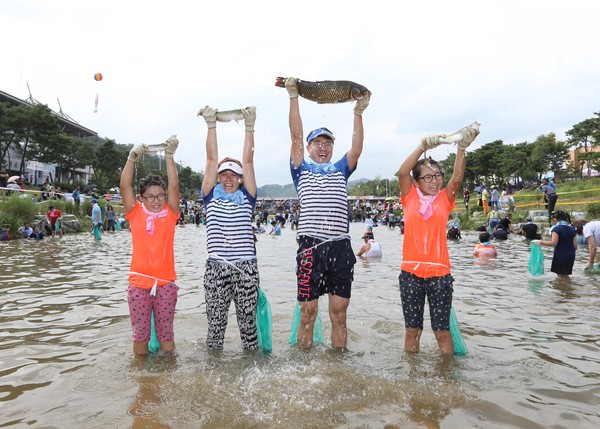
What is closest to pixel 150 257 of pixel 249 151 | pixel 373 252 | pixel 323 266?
pixel 249 151

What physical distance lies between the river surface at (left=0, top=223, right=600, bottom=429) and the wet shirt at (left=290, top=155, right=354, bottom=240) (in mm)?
1212

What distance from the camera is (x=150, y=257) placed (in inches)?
158

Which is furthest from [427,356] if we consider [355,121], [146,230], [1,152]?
[1,152]

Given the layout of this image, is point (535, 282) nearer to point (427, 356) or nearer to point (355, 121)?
point (427, 356)

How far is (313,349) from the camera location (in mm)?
4316

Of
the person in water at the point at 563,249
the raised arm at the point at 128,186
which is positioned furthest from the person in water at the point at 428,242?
the person in water at the point at 563,249

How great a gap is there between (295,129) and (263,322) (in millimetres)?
1954

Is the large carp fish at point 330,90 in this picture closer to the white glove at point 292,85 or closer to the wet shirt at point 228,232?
the white glove at point 292,85

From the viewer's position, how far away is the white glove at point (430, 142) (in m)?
3.99

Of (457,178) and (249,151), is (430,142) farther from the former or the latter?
(249,151)

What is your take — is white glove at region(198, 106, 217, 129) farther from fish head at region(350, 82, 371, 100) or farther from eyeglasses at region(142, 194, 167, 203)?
fish head at region(350, 82, 371, 100)

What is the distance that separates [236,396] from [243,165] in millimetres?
2145

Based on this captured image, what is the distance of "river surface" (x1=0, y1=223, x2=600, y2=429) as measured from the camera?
296 cm

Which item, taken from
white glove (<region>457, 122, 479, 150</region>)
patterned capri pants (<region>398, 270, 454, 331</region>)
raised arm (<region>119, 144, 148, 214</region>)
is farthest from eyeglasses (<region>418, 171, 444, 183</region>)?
raised arm (<region>119, 144, 148, 214</region>)
